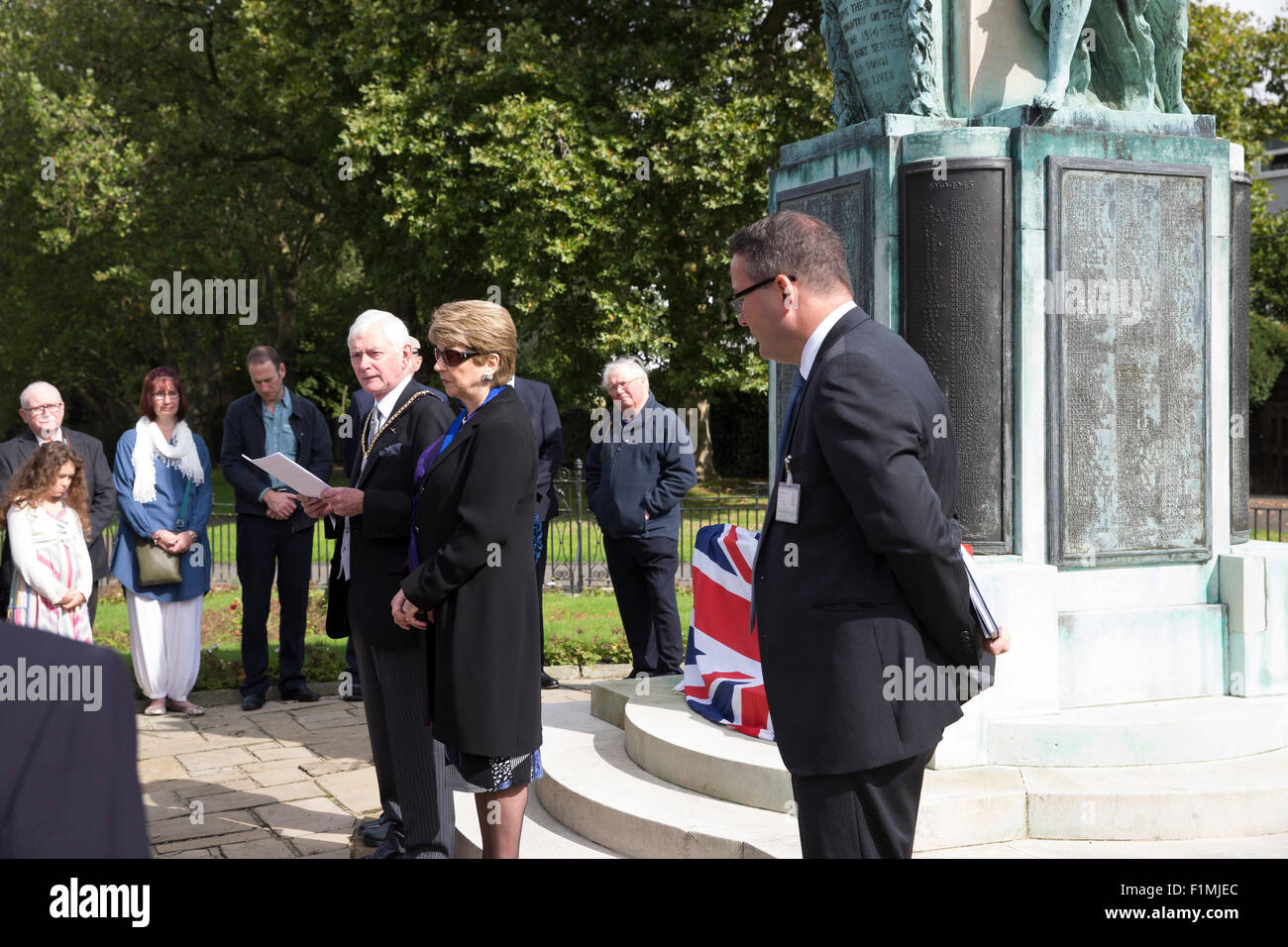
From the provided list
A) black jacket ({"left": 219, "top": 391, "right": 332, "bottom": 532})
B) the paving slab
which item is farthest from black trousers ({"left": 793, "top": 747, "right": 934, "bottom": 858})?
black jacket ({"left": 219, "top": 391, "right": 332, "bottom": 532})

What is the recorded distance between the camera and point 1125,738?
15.7 feet

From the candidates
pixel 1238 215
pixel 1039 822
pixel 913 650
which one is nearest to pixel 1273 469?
pixel 1238 215

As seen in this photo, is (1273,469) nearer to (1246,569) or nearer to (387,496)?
(1246,569)

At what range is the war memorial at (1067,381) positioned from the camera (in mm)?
4969

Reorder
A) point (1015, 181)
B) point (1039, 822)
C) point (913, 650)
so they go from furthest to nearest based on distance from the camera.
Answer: point (1015, 181) → point (1039, 822) → point (913, 650)

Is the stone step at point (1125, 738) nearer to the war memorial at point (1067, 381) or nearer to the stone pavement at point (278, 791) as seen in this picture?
the war memorial at point (1067, 381)

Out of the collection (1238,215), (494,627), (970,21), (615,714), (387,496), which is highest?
(970,21)

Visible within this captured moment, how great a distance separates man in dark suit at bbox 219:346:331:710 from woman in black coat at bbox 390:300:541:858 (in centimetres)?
413

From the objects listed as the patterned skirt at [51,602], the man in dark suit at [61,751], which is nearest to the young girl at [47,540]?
the patterned skirt at [51,602]

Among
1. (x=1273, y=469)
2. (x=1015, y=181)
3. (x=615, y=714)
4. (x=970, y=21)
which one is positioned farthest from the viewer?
(x=1273, y=469)

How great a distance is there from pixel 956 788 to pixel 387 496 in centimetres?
246

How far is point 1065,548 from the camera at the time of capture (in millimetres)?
5379

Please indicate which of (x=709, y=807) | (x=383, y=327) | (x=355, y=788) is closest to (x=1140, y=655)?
(x=709, y=807)

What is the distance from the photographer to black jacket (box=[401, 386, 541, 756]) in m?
3.99
